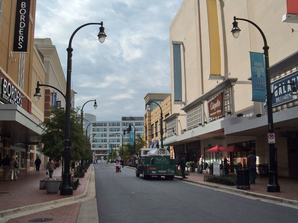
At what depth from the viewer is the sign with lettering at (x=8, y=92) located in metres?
21.5

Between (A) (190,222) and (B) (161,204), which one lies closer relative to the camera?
(A) (190,222)

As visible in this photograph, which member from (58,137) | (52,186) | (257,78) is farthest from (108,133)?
(52,186)

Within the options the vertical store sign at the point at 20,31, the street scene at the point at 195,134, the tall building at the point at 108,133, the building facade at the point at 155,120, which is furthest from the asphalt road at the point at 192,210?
the tall building at the point at 108,133

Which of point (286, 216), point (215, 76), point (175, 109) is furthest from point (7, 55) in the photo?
point (175, 109)

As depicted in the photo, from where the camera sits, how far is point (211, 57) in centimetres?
Result: 3069

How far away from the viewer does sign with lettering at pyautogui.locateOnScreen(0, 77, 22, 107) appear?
70.4 feet

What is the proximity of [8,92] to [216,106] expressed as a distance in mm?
17305

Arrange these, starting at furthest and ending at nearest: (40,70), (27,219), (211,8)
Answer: (40,70) < (211,8) < (27,219)

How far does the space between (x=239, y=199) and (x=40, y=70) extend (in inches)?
1532

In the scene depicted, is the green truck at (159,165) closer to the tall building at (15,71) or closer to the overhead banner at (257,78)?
the overhead banner at (257,78)

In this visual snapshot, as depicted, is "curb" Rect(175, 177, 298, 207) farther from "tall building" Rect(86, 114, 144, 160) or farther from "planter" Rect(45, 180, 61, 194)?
"tall building" Rect(86, 114, 144, 160)

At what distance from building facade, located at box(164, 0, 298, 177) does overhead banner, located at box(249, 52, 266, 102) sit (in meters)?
0.39

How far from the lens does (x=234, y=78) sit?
26078 millimetres

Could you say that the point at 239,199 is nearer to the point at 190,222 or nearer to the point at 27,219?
the point at 190,222
